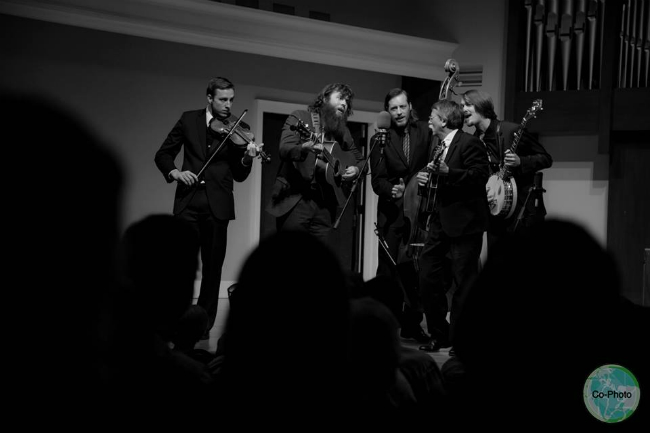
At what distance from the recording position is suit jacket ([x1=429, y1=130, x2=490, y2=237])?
14.6ft

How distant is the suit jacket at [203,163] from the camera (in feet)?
16.0

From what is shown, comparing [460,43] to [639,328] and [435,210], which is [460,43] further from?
[639,328]

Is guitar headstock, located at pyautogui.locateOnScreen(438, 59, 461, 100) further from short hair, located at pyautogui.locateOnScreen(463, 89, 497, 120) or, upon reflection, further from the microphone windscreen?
the microphone windscreen

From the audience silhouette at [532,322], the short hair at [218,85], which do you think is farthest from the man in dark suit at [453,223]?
the audience silhouette at [532,322]

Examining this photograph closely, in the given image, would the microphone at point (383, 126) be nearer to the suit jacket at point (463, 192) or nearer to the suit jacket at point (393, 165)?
the suit jacket at point (393, 165)

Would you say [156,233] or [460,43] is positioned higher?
[460,43]

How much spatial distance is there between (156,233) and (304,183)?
10.1 ft

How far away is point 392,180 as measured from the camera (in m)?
5.26

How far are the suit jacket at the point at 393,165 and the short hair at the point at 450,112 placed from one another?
593 mm

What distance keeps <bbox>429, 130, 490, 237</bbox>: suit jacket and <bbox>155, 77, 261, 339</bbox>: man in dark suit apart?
1.22 meters

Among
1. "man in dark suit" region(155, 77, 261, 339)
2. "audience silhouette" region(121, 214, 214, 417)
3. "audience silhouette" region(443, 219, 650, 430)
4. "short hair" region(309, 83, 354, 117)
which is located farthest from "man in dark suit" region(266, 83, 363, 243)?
"audience silhouette" region(443, 219, 650, 430)

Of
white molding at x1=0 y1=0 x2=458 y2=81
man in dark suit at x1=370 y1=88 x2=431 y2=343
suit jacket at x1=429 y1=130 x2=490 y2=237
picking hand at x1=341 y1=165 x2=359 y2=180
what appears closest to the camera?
suit jacket at x1=429 y1=130 x2=490 y2=237

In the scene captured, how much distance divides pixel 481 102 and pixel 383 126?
76 centimetres

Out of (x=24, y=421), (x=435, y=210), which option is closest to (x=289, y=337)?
(x=24, y=421)
